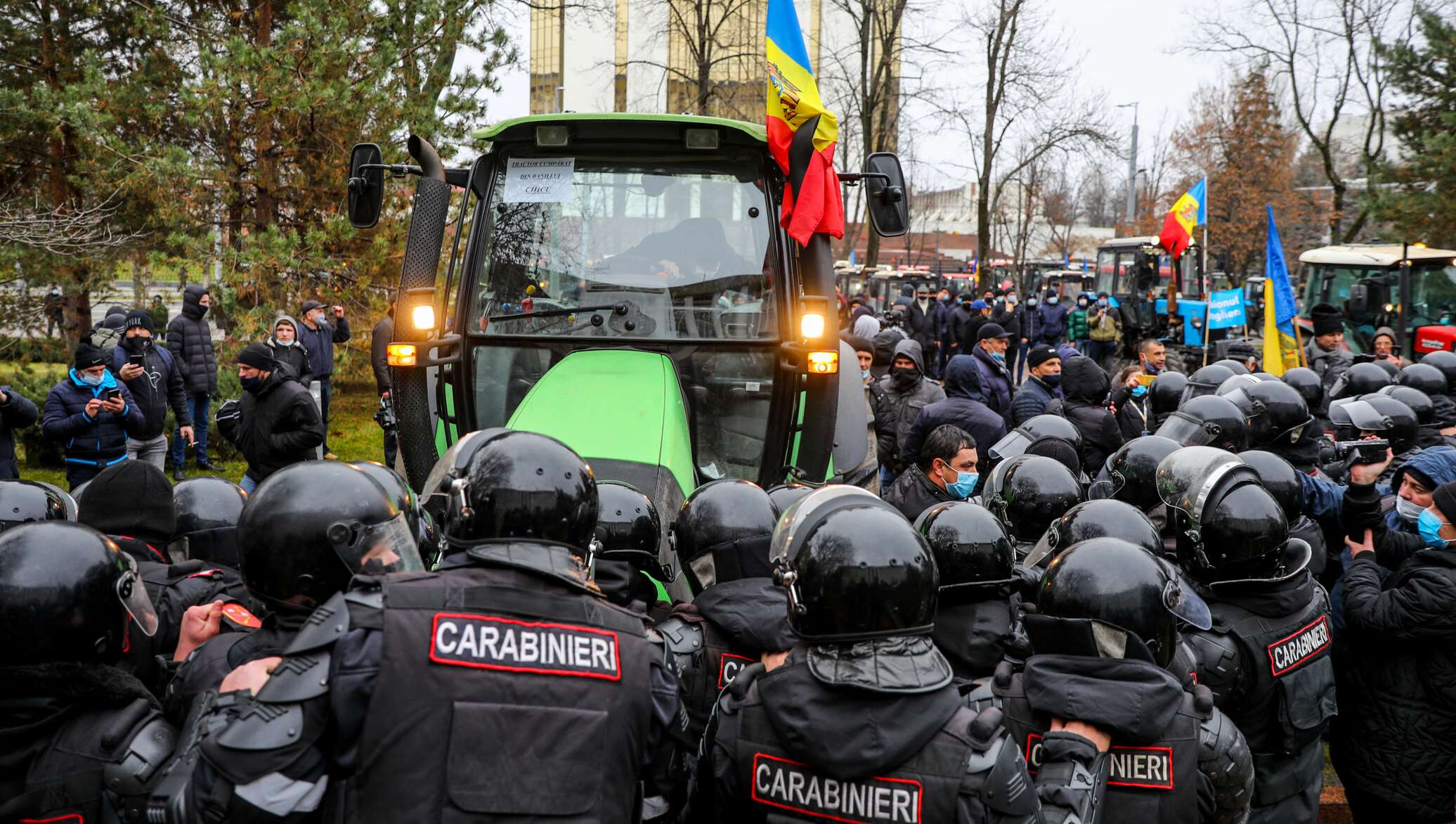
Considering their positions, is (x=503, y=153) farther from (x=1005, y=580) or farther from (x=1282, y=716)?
(x=1282, y=716)

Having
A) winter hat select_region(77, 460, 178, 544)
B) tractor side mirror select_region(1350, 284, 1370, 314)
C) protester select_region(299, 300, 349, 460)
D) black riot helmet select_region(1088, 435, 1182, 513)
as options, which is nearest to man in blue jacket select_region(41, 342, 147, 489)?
protester select_region(299, 300, 349, 460)

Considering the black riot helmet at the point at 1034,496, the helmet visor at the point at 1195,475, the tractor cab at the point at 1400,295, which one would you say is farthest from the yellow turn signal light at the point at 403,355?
the tractor cab at the point at 1400,295

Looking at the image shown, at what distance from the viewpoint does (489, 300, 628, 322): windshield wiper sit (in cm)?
543

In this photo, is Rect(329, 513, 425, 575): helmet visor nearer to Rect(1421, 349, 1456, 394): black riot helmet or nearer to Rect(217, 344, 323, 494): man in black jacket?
Rect(217, 344, 323, 494): man in black jacket

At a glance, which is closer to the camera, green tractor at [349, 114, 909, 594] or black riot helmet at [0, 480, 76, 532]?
black riot helmet at [0, 480, 76, 532]

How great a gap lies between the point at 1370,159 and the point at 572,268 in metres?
27.8

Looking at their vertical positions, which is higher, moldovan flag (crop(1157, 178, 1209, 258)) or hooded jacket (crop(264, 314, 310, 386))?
moldovan flag (crop(1157, 178, 1209, 258))

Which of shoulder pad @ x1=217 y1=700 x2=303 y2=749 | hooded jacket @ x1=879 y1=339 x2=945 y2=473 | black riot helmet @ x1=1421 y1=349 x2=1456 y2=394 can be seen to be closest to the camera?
shoulder pad @ x1=217 y1=700 x2=303 y2=749

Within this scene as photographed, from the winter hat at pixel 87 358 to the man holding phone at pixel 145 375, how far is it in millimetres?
723

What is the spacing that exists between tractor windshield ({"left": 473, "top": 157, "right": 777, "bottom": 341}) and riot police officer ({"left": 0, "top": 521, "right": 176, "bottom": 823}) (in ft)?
10.0

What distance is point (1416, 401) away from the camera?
6.68m

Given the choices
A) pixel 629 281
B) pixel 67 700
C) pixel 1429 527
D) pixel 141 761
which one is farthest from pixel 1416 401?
pixel 67 700

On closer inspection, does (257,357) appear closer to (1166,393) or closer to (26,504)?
(26,504)

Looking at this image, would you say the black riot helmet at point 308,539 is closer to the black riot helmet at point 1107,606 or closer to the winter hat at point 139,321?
the black riot helmet at point 1107,606
